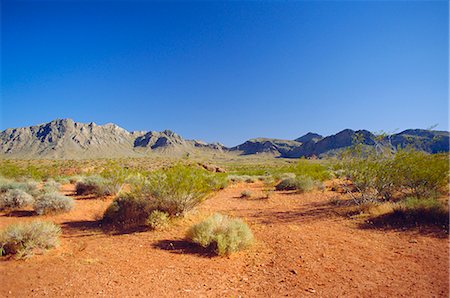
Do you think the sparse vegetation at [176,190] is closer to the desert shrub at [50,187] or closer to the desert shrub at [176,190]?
the desert shrub at [176,190]

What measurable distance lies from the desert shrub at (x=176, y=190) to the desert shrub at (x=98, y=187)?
5902 mm

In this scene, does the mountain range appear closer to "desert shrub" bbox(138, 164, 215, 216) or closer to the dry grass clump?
the dry grass clump

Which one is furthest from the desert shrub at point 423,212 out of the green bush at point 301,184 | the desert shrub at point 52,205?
the desert shrub at point 52,205

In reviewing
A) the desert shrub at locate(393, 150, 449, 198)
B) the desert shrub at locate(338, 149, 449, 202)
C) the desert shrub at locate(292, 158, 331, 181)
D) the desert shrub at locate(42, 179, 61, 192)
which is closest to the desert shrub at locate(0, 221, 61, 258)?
the desert shrub at locate(42, 179, 61, 192)

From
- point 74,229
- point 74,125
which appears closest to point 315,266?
point 74,229

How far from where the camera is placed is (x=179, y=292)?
178 inches

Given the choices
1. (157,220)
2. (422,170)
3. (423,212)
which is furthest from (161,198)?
(422,170)

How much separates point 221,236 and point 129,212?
4.45 m

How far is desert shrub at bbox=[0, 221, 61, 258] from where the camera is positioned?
5995mm

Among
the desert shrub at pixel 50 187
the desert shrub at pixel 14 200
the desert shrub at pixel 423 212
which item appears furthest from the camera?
the desert shrub at pixel 50 187

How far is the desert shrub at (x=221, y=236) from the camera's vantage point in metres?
6.24

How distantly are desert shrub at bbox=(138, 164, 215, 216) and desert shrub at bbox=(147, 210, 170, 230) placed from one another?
2.06 feet

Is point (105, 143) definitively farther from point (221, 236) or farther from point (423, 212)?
point (423, 212)

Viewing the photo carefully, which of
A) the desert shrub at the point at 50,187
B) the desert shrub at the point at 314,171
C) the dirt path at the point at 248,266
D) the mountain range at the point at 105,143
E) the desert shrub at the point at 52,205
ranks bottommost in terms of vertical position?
the dirt path at the point at 248,266
